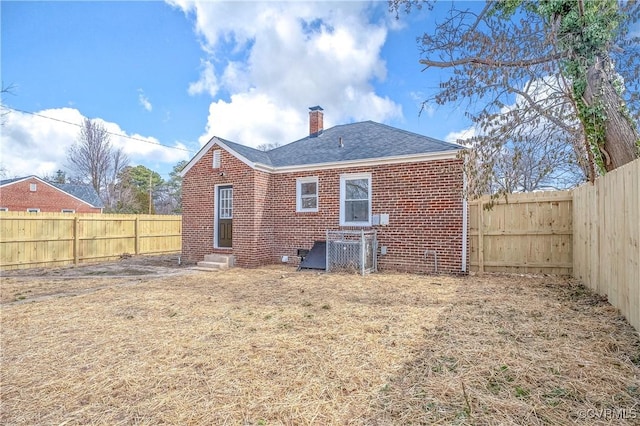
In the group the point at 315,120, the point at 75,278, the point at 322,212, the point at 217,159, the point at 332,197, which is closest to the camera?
the point at 75,278

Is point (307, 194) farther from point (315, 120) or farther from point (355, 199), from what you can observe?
point (315, 120)

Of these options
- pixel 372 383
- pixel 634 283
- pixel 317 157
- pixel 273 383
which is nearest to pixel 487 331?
pixel 634 283

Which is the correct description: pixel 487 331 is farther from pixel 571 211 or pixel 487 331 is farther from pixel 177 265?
pixel 177 265

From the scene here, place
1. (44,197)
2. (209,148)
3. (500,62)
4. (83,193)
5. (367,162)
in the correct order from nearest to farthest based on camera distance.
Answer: (500,62)
(367,162)
(209,148)
(44,197)
(83,193)

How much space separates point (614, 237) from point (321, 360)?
4.26 meters

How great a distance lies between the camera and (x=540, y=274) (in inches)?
312

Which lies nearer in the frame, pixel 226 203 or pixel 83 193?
pixel 226 203

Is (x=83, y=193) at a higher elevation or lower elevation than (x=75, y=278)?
higher

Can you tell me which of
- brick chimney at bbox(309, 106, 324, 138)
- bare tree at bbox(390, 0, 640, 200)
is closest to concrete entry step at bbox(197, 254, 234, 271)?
brick chimney at bbox(309, 106, 324, 138)

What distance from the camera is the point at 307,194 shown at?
34.7ft

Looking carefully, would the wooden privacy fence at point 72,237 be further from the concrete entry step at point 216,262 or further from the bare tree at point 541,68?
the bare tree at point 541,68

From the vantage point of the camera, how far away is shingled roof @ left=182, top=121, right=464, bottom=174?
9.26 metres

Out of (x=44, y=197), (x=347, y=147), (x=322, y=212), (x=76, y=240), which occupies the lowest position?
(x=76, y=240)
